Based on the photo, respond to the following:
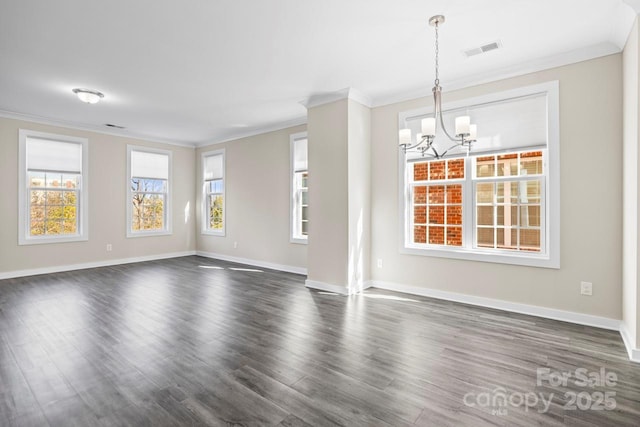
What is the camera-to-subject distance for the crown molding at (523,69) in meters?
3.20

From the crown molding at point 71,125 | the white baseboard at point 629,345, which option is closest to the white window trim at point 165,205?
the crown molding at point 71,125

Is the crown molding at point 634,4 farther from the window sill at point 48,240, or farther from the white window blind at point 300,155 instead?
the window sill at point 48,240

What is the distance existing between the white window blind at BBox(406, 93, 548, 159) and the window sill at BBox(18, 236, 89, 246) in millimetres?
6811

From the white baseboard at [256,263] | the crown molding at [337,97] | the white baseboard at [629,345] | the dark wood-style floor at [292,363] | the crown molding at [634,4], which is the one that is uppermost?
the crown molding at [337,97]

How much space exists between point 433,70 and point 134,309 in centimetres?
448

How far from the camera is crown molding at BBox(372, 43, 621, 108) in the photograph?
3203 mm

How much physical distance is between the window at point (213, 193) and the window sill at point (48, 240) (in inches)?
96.7

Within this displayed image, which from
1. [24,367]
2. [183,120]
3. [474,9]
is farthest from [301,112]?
[24,367]

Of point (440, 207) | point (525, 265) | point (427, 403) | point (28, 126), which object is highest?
point (28, 126)

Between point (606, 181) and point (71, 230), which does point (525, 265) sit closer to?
point (606, 181)

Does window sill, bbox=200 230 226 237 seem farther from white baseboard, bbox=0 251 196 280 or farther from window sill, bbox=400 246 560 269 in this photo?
window sill, bbox=400 246 560 269

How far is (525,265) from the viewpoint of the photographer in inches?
143

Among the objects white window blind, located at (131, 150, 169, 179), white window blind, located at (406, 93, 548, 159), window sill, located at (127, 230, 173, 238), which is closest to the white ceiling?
white window blind, located at (406, 93, 548, 159)

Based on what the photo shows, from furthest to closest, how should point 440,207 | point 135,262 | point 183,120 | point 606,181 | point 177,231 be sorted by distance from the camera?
point 177,231 < point 135,262 < point 183,120 < point 440,207 < point 606,181
